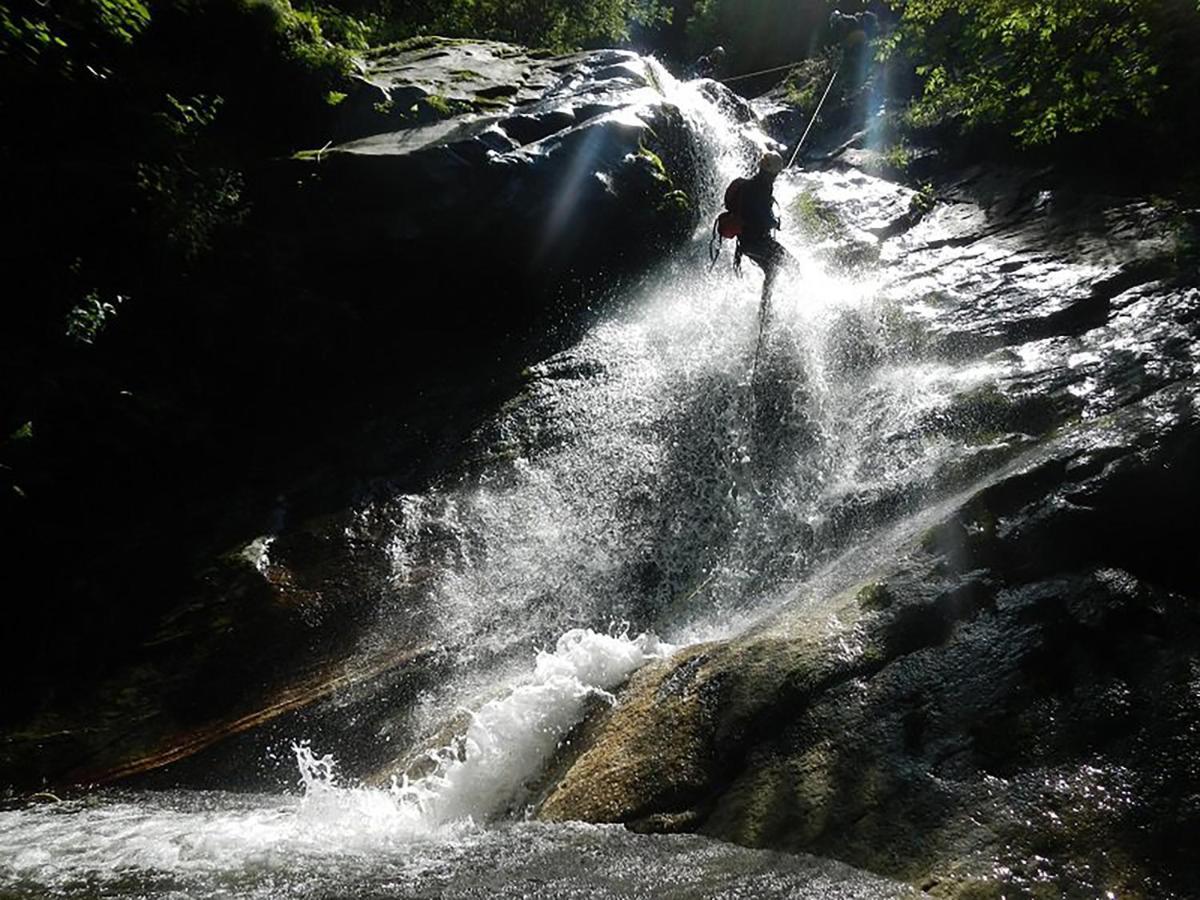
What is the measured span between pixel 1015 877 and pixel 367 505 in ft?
25.3

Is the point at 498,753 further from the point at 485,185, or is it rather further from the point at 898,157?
the point at 898,157

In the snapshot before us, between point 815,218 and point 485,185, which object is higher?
point 485,185

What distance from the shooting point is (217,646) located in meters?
7.20

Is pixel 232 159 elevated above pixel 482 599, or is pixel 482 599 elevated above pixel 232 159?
pixel 232 159

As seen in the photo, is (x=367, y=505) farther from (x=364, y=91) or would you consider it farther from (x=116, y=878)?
(x=364, y=91)

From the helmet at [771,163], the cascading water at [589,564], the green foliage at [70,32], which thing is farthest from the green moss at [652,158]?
the green foliage at [70,32]

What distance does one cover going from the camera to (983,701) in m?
3.64

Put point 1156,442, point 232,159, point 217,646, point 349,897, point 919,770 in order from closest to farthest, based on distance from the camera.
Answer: point 349,897
point 919,770
point 1156,442
point 217,646
point 232,159

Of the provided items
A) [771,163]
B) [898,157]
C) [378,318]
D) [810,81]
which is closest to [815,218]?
[898,157]

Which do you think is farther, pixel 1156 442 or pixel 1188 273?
pixel 1188 273

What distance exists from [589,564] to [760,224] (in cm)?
531

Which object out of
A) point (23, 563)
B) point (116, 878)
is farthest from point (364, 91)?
point (116, 878)

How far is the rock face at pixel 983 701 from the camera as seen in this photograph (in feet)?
9.84

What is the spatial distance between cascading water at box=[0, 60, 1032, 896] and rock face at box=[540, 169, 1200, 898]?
34cm
